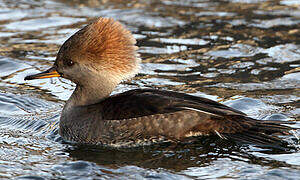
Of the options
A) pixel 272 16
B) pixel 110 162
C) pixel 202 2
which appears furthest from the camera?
pixel 202 2

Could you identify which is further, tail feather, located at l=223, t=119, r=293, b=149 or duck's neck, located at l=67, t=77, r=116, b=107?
duck's neck, located at l=67, t=77, r=116, b=107

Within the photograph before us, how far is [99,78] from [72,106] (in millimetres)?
510

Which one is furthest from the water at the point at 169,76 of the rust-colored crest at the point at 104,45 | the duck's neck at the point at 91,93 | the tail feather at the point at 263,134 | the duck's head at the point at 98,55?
the rust-colored crest at the point at 104,45

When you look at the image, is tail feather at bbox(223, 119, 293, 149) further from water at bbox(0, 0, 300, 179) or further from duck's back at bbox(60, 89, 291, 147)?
water at bbox(0, 0, 300, 179)

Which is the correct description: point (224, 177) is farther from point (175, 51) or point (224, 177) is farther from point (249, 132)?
point (175, 51)

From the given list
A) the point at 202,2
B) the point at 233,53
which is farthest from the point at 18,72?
the point at 202,2

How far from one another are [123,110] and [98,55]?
74cm

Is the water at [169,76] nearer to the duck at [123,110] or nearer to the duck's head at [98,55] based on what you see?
the duck at [123,110]

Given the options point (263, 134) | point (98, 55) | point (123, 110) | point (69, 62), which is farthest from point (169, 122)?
point (69, 62)

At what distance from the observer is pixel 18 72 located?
9203mm

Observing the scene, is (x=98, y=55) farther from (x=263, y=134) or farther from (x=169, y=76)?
(x=169, y=76)

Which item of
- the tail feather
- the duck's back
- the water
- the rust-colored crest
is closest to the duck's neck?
the rust-colored crest

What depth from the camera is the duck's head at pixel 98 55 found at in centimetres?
633

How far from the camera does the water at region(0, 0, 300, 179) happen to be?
5.64m
